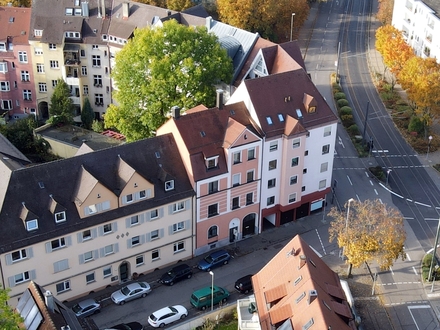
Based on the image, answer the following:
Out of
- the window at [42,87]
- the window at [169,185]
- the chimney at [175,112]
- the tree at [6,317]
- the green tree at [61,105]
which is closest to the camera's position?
the tree at [6,317]

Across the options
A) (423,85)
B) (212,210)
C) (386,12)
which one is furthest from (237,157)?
(386,12)

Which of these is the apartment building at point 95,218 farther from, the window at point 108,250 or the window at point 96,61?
the window at point 96,61

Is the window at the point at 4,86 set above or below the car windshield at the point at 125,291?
above

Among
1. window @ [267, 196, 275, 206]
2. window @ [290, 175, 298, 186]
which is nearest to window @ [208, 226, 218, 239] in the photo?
window @ [267, 196, 275, 206]

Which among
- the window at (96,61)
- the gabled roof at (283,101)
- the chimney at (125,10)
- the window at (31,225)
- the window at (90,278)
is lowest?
the window at (90,278)

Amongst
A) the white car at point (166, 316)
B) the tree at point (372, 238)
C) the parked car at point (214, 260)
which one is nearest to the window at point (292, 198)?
the parked car at point (214, 260)

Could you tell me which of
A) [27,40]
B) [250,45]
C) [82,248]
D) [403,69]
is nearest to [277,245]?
[82,248]
